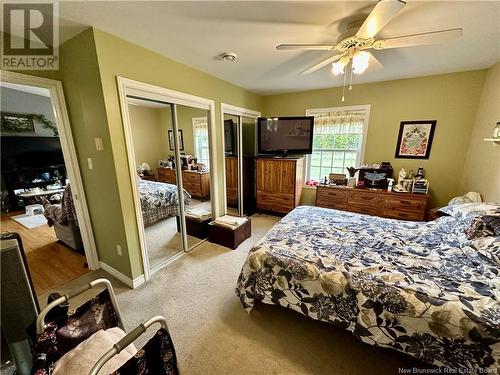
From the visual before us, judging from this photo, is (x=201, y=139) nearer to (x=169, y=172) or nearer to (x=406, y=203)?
(x=169, y=172)

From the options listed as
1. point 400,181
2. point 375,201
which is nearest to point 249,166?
point 375,201

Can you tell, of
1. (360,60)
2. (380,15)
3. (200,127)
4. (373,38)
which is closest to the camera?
(380,15)

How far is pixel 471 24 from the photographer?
162 cm

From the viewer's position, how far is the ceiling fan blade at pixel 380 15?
1.02 meters

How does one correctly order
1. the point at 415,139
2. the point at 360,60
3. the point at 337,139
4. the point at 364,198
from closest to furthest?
the point at 360,60 → the point at 415,139 → the point at 364,198 → the point at 337,139

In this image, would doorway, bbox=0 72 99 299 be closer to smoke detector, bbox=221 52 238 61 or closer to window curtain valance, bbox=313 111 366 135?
smoke detector, bbox=221 52 238 61

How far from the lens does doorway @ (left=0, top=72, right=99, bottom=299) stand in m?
2.12

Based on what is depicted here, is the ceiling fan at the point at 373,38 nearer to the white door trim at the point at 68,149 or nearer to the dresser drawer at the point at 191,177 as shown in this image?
the dresser drawer at the point at 191,177

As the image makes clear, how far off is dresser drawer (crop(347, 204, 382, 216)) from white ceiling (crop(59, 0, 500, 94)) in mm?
2021

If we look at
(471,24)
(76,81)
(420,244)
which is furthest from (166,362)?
(471,24)

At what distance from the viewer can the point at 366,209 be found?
3.26 metres

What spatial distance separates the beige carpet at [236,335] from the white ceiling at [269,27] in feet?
8.06

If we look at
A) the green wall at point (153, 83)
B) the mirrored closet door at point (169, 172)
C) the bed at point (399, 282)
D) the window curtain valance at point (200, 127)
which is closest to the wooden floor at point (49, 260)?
the green wall at point (153, 83)

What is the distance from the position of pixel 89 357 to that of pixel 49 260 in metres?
2.63
